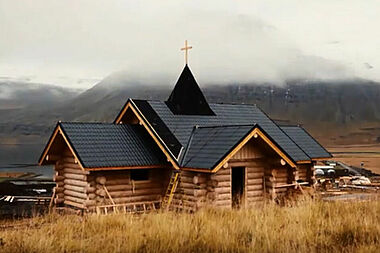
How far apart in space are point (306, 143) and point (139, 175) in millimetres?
9586

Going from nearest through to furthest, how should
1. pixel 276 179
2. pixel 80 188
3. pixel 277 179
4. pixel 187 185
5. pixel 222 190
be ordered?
pixel 222 190, pixel 187 185, pixel 80 188, pixel 276 179, pixel 277 179

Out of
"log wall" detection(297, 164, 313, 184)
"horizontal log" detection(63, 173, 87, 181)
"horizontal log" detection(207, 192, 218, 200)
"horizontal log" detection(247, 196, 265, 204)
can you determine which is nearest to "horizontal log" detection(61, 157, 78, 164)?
"horizontal log" detection(63, 173, 87, 181)

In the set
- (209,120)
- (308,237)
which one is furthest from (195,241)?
(209,120)

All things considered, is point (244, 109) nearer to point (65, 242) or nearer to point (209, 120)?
point (209, 120)

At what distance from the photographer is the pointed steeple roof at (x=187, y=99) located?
76.6 feet

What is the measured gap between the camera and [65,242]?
9.60 metres

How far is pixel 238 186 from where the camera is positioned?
2200 centimetres

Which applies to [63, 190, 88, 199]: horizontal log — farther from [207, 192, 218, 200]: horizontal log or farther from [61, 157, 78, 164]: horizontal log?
[207, 192, 218, 200]: horizontal log

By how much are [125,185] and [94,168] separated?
79.0 inches

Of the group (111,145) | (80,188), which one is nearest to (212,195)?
(111,145)

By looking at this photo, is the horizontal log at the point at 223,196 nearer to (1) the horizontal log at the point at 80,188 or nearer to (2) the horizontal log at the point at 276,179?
(2) the horizontal log at the point at 276,179

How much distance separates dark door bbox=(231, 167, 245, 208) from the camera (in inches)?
803

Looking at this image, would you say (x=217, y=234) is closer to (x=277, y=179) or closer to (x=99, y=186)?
(x=99, y=186)

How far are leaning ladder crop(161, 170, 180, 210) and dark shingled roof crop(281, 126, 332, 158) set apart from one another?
26.1 feet
